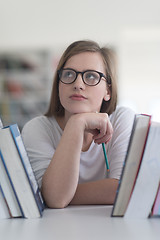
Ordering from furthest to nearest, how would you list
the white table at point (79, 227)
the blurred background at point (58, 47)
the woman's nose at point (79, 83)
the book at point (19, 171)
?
the blurred background at point (58, 47) < the woman's nose at point (79, 83) < the book at point (19, 171) < the white table at point (79, 227)

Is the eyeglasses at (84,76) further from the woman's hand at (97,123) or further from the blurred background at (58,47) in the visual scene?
the blurred background at (58,47)

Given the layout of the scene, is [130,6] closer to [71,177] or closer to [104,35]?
[104,35]

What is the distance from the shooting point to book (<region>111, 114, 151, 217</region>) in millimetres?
750

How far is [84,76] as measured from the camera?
1.03m

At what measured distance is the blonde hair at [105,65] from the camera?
1115 mm

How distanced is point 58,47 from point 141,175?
212 inches

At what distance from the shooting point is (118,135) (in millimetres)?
A: 1187

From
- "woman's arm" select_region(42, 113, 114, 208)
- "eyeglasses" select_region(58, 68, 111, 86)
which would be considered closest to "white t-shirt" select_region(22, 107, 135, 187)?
"woman's arm" select_region(42, 113, 114, 208)

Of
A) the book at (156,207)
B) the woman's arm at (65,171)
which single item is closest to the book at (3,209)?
the woman's arm at (65,171)

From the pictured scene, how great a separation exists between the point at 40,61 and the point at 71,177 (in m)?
5.04

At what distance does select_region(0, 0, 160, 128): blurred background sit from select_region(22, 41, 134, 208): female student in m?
4.54

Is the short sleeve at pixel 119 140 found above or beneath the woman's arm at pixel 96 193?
above

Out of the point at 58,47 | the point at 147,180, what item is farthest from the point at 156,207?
the point at 58,47

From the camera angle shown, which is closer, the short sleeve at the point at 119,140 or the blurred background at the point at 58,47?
the short sleeve at the point at 119,140
